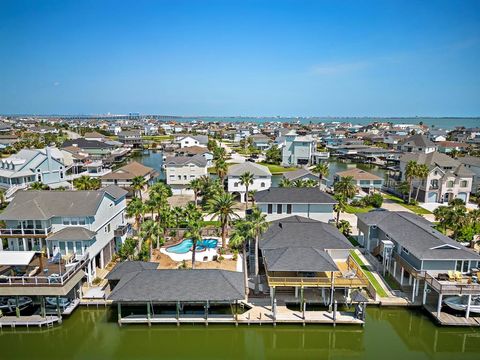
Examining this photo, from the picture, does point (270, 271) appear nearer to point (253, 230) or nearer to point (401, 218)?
point (253, 230)

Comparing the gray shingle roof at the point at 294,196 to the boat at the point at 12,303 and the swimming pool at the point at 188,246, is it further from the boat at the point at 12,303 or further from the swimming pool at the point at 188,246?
the boat at the point at 12,303

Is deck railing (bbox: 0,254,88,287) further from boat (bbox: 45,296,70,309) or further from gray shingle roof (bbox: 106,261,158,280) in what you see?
gray shingle roof (bbox: 106,261,158,280)

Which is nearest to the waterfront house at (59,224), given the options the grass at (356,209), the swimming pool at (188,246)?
the swimming pool at (188,246)

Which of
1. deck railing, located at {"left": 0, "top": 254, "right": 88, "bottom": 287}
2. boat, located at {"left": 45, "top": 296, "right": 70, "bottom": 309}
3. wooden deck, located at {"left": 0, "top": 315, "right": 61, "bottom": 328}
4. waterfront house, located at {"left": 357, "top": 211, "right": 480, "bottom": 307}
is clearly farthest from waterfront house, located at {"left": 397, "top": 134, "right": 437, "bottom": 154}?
wooden deck, located at {"left": 0, "top": 315, "right": 61, "bottom": 328}

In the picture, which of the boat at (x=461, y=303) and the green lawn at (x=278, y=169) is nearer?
the boat at (x=461, y=303)

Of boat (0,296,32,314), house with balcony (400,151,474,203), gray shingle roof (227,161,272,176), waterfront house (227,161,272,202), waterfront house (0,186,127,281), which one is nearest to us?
boat (0,296,32,314)

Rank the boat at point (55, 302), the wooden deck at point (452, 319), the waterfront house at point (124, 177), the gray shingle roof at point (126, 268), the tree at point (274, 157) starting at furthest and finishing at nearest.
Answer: the tree at point (274, 157)
the waterfront house at point (124, 177)
the boat at point (55, 302)
the gray shingle roof at point (126, 268)
the wooden deck at point (452, 319)
